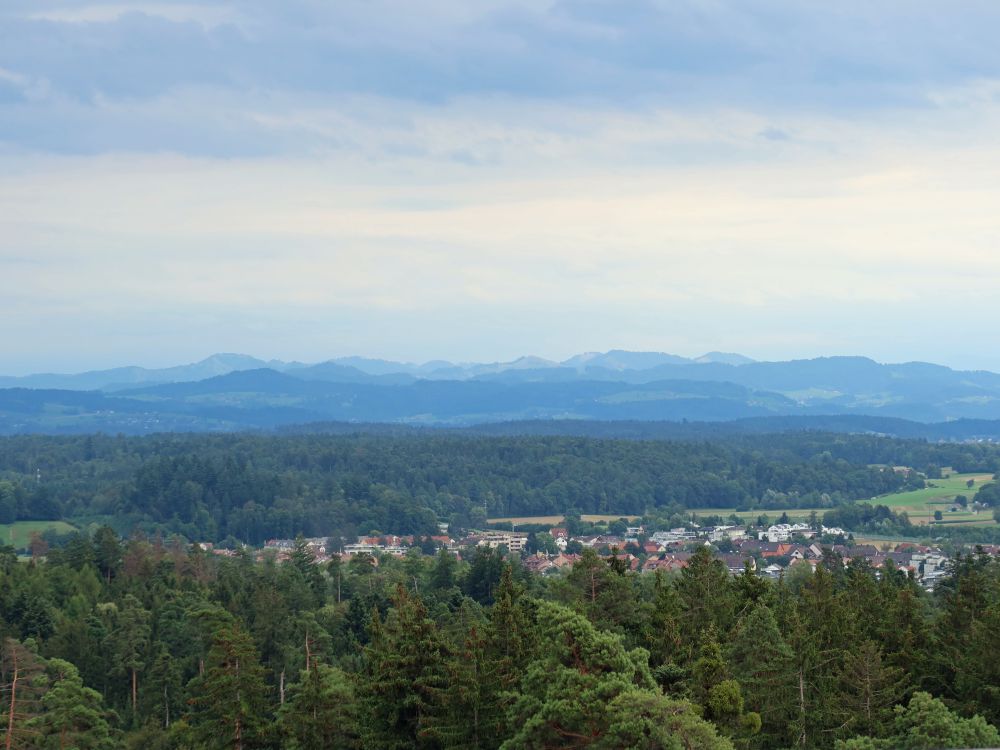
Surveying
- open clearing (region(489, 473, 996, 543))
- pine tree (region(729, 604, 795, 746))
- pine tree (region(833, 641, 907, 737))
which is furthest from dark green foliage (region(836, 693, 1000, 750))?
open clearing (region(489, 473, 996, 543))

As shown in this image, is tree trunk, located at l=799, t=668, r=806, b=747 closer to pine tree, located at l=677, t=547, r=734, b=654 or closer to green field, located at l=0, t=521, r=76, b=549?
pine tree, located at l=677, t=547, r=734, b=654

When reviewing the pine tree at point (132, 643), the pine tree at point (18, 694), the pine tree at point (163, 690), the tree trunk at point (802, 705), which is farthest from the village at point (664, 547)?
the tree trunk at point (802, 705)

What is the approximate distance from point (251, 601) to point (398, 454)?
106229 mm

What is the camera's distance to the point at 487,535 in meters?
110

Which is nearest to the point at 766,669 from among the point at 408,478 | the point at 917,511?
the point at 917,511

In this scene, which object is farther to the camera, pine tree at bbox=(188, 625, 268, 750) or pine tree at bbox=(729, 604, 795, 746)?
pine tree at bbox=(188, 625, 268, 750)

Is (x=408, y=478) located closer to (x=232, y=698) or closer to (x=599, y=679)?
(x=232, y=698)

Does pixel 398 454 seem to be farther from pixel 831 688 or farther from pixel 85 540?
pixel 831 688

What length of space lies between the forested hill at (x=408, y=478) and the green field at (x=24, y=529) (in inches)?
100

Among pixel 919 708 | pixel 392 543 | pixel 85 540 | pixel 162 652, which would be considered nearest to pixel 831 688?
pixel 919 708

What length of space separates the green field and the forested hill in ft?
8.36

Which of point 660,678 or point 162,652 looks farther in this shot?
point 162,652

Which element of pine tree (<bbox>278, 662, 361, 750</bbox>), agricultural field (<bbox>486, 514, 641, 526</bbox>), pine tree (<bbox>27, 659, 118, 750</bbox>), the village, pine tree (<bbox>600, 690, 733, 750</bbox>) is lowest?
agricultural field (<bbox>486, 514, 641, 526</bbox>)

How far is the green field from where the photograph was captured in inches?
3994
